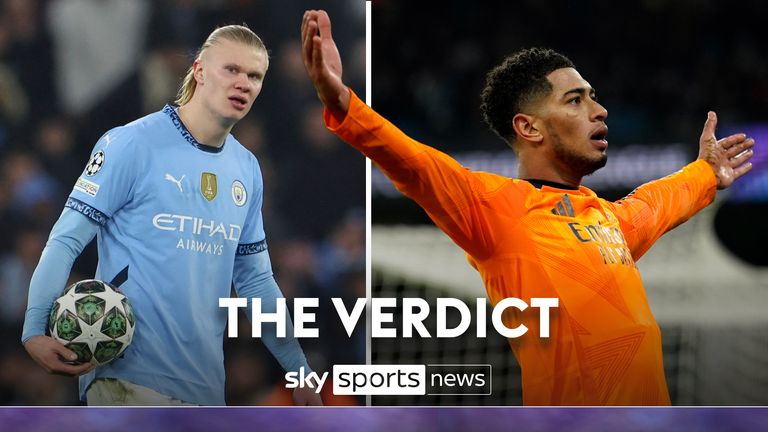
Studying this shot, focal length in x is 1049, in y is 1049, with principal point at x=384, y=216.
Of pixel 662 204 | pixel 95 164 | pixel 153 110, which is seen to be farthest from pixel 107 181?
pixel 662 204

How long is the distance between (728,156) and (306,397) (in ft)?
6.63

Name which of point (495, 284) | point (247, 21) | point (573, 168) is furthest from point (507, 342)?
point (247, 21)

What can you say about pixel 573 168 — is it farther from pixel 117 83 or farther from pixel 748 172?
pixel 117 83

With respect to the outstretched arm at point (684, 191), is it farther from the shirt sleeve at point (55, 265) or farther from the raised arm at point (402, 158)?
the shirt sleeve at point (55, 265)

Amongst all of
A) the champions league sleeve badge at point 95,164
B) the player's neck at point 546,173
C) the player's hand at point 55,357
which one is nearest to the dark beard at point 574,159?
the player's neck at point 546,173

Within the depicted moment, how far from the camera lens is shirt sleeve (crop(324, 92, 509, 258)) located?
3674 millimetres

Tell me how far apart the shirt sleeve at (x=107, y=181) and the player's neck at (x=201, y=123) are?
23cm

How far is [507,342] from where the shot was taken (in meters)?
4.20

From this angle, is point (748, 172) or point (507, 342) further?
point (748, 172)

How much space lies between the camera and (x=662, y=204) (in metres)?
4.34

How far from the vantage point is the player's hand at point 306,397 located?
165 inches

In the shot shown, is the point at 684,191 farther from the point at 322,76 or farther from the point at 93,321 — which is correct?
the point at 93,321

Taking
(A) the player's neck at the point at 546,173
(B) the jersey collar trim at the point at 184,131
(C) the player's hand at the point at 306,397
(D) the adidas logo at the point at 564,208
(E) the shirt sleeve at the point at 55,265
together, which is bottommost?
(C) the player's hand at the point at 306,397

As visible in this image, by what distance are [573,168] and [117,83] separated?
187 centimetres
